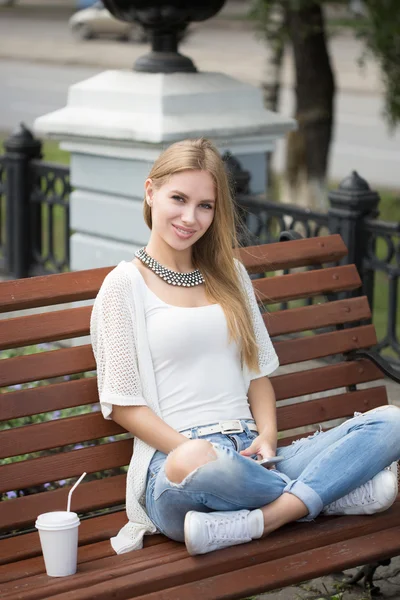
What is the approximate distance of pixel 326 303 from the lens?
4.18 metres

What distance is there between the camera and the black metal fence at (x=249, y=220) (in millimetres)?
5789

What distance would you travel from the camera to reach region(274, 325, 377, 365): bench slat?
13.3 ft

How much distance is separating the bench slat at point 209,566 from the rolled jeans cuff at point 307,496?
7 centimetres

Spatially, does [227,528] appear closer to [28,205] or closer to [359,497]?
[359,497]

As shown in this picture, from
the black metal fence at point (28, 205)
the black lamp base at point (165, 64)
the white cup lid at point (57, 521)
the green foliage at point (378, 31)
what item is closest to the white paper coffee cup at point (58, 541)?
the white cup lid at point (57, 521)

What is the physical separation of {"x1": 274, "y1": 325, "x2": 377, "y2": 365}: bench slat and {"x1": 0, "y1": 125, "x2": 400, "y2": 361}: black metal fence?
0.67 m

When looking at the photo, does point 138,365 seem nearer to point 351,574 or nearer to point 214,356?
point 214,356

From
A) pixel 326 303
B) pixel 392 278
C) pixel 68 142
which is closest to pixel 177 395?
pixel 326 303

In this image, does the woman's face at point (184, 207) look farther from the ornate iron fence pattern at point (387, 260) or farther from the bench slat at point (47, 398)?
the ornate iron fence pattern at point (387, 260)

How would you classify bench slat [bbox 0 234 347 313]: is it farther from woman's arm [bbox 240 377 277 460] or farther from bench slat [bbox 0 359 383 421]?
woman's arm [bbox 240 377 277 460]

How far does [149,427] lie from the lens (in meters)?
3.31

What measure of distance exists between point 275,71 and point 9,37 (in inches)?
Answer: 977

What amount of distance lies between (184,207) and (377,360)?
1.01 meters

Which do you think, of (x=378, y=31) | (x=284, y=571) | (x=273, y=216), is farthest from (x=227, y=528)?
(x=378, y=31)
